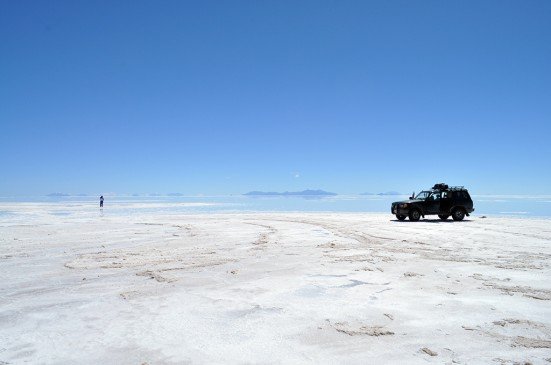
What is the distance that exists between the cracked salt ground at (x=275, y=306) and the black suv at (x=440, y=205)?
1279 centimetres

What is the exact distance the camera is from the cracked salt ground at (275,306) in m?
4.41

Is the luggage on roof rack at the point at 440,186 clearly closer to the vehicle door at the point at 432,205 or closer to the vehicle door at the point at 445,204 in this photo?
the vehicle door at the point at 445,204

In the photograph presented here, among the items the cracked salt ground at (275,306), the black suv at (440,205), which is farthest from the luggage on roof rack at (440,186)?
the cracked salt ground at (275,306)

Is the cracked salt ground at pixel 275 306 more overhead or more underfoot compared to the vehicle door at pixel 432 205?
more underfoot

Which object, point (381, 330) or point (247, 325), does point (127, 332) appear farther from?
point (381, 330)

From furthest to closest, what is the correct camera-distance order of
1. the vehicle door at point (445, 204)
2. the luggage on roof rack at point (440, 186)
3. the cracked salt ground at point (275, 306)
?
the luggage on roof rack at point (440, 186) → the vehicle door at point (445, 204) → the cracked salt ground at point (275, 306)

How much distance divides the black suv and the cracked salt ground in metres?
12.8

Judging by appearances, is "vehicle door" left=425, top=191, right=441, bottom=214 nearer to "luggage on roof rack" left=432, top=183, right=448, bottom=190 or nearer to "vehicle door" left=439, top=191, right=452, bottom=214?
"vehicle door" left=439, top=191, right=452, bottom=214

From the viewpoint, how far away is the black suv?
24.8 meters

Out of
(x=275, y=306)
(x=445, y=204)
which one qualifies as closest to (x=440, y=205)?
(x=445, y=204)

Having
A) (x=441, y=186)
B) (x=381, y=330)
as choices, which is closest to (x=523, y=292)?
(x=381, y=330)

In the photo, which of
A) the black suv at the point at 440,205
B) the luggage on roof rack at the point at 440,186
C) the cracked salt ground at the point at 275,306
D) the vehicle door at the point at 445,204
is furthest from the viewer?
the luggage on roof rack at the point at 440,186

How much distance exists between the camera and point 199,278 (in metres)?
8.17

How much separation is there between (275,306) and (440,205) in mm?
22110
